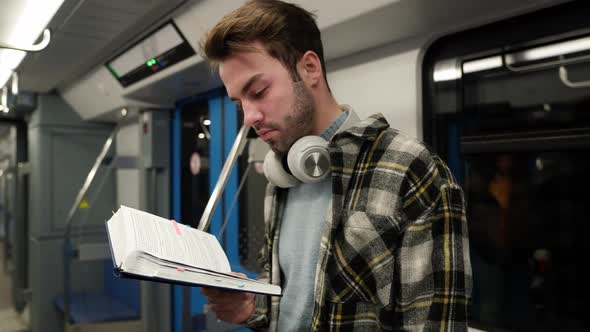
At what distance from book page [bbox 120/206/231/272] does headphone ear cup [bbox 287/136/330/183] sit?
0.31 meters

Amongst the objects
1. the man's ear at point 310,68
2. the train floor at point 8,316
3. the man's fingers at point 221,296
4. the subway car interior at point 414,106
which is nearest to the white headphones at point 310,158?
the man's ear at point 310,68

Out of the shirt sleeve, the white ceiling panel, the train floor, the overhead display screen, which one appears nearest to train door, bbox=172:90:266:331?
the overhead display screen

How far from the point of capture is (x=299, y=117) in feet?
4.01

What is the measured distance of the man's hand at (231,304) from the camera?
1216 mm

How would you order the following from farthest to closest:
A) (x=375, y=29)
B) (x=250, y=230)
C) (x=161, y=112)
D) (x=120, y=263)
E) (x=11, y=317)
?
(x=11, y=317) → (x=161, y=112) → (x=250, y=230) → (x=375, y=29) → (x=120, y=263)

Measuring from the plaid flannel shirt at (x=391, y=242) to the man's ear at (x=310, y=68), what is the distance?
21cm

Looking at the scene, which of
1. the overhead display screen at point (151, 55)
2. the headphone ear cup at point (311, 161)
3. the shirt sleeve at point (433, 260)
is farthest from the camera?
the overhead display screen at point (151, 55)

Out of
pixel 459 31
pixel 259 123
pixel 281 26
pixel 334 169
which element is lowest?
pixel 334 169

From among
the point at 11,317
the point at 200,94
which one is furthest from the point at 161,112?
the point at 11,317

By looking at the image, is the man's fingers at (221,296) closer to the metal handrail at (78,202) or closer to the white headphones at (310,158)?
the white headphones at (310,158)

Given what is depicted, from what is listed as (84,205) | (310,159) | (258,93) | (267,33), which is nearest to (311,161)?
(310,159)

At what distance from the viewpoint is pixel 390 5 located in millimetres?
1546

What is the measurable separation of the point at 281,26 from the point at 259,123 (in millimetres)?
272

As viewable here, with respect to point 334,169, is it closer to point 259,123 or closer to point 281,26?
point 259,123
